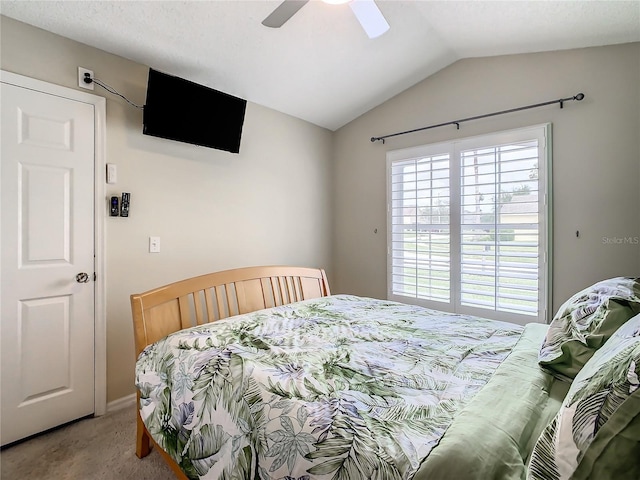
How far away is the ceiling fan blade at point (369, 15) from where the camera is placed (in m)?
1.75

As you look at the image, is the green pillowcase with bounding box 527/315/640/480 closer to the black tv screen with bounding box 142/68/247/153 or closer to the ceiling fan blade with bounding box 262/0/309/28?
the ceiling fan blade with bounding box 262/0/309/28

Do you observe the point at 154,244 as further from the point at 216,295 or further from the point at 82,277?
the point at 216,295

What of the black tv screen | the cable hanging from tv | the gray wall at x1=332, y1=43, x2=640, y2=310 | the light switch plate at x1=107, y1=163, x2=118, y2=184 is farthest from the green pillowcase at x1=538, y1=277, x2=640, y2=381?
the cable hanging from tv

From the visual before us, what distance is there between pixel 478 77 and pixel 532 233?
59.6 inches

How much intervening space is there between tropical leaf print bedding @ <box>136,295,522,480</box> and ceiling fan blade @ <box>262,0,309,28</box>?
5.51ft

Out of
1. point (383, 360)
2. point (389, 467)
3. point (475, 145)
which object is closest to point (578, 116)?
point (475, 145)

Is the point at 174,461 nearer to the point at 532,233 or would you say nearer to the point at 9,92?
the point at 9,92

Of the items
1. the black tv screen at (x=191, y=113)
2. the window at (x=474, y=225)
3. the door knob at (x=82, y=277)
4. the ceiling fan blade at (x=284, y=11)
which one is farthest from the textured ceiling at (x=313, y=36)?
the door knob at (x=82, y=277)

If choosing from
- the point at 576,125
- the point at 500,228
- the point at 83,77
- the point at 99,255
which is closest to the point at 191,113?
the point at 83,77

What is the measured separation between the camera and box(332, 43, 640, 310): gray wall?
2264 mm

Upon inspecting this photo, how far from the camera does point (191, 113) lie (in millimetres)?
2426

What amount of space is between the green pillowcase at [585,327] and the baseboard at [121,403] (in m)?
2.64

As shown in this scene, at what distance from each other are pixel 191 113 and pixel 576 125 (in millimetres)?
2992

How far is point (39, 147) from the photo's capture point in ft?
6.36
